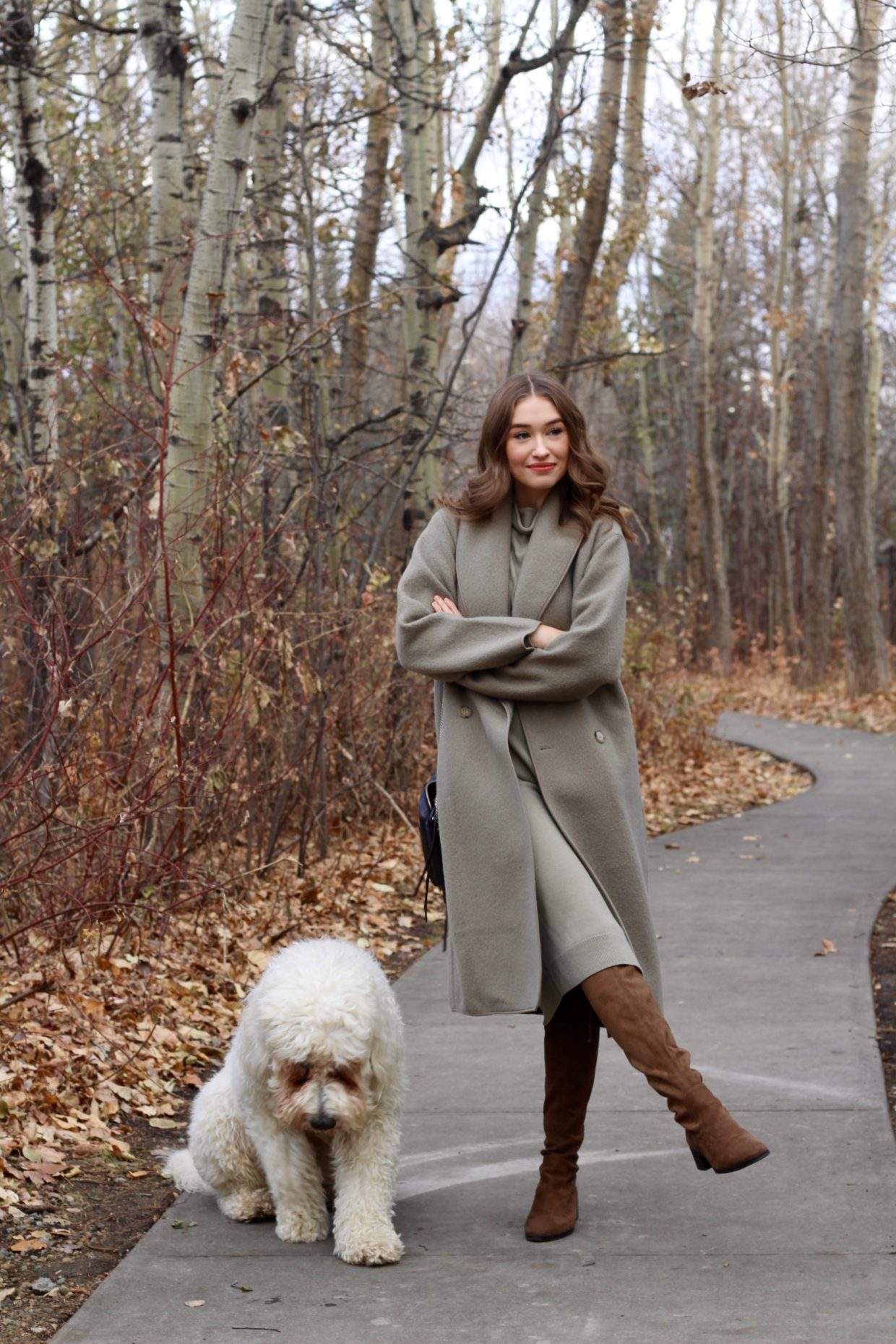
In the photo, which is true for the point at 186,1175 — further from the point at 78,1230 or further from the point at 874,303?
the point at 874,303

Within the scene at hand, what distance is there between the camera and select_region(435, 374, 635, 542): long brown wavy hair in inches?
160

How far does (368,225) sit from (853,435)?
7767 millimetres

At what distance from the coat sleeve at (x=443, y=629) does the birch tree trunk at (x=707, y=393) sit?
2063 cm

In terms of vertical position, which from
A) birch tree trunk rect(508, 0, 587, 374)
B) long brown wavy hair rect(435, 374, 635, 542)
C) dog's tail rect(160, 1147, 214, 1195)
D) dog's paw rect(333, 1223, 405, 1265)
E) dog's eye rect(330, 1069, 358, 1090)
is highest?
birch tree trunk rect(508, 0, 587, 374)

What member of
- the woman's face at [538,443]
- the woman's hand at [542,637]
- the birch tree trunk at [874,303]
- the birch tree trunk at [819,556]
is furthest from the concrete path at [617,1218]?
the birch tree trunk at [874,303]

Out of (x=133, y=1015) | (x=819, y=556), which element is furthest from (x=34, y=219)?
(x=819, y=556)

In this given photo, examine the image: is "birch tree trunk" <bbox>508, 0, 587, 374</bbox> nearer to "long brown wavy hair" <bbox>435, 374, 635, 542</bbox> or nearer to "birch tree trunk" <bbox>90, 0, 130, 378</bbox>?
"birch tree trunk" <bbox>90, 0, 130, 378</bbox>

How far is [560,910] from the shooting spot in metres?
3.81

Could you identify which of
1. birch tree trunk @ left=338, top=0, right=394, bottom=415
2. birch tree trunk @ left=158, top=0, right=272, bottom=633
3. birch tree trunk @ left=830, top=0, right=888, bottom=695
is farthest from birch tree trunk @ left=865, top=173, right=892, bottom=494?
birch tree trunk @ left=158, top=0, right=272, bottom=633

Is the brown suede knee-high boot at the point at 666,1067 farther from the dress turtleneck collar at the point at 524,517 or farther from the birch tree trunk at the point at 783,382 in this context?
the birch tree trunk at the point at 783,382

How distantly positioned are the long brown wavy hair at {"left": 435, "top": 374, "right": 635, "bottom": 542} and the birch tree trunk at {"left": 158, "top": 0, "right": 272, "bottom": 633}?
135 inches

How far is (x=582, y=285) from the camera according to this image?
48.1ft

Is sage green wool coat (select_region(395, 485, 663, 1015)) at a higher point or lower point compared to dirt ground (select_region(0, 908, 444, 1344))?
higher

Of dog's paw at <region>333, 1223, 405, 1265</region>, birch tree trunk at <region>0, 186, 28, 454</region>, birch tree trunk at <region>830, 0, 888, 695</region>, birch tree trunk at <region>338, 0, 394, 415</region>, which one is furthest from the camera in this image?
birch tree trunk at <region>830, 0, 888, 695</region>
